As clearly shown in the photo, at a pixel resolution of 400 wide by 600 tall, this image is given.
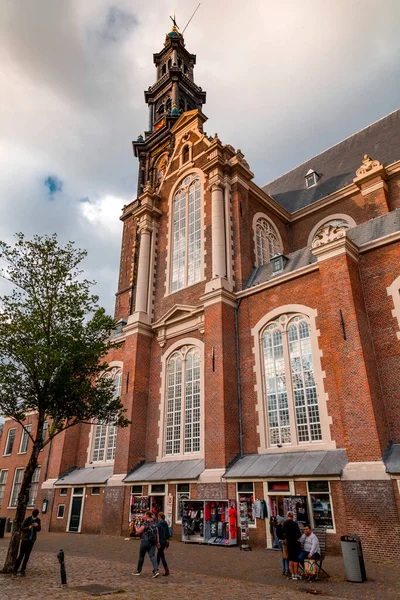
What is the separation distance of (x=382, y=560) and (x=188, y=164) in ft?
78.0

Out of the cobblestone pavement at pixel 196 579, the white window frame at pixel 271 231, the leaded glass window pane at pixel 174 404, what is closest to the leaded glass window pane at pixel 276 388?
the cobblestone pavement at pixel 196 579

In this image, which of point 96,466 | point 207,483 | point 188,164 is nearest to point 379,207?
point 188,164

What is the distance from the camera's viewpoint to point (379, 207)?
949 inches

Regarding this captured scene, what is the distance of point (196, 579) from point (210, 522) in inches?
279

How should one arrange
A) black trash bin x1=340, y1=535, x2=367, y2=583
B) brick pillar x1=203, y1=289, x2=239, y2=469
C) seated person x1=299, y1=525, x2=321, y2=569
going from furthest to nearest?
1. brick pillar x1=203, y1=289, x2=239, y2=469
2. seated person x1=299, y1=525, x2=321, y2=569
3. black trash bin x1=340, y1=535, x2=367, y2=583

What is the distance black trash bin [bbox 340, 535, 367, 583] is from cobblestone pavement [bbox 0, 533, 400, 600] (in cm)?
22

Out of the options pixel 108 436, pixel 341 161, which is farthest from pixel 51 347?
pixel 341 161

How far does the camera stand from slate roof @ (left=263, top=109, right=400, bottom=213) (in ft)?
93.6

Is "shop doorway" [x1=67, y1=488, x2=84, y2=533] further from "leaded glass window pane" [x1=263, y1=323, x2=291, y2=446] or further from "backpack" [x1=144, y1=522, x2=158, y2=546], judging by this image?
"backpack" [x1=144, y1=522, x2=158, y2=546]

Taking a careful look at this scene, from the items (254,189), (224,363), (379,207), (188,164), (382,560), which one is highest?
(188,164)

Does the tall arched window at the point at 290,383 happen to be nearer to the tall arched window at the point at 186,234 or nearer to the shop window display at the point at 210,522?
the shop window display at the point at 210,522

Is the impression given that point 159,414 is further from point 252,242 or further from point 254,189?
point 254,189

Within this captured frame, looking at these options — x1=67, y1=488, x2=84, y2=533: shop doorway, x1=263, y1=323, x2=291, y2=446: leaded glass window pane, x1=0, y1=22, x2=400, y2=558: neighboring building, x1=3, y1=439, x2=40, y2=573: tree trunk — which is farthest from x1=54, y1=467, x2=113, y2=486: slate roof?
x1=3, y1=439, x2=40, y2=573: tree trunk

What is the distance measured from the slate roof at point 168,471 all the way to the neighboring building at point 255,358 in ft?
0.29
